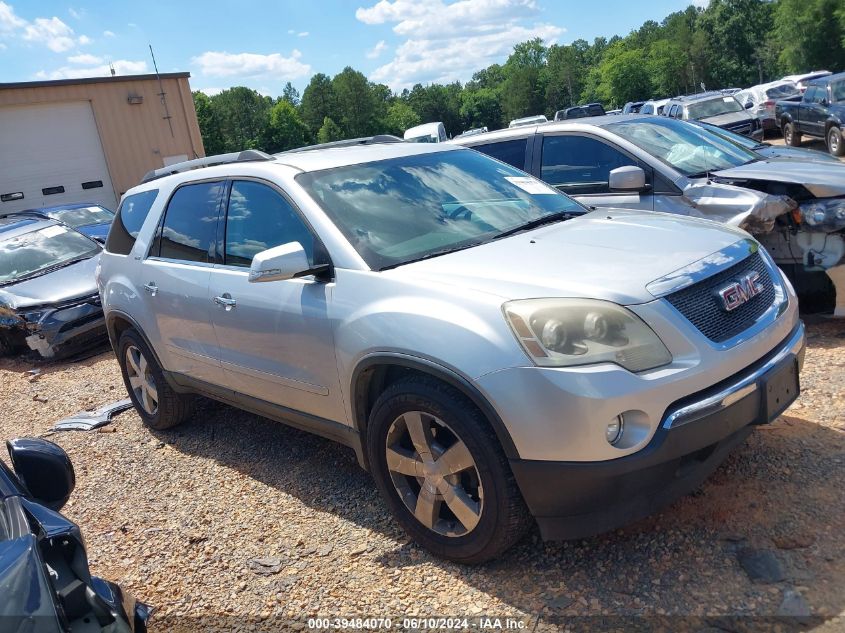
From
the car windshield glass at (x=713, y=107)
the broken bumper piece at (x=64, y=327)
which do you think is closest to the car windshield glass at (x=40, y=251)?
the broken bumper piece at (x=64, y=327)

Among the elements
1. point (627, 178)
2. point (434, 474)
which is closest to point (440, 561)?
point (434, 474)

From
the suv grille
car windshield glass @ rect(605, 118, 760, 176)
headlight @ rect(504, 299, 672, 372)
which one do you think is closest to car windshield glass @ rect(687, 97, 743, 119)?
car windshield glass @ rect(605, 118, 760, 176)

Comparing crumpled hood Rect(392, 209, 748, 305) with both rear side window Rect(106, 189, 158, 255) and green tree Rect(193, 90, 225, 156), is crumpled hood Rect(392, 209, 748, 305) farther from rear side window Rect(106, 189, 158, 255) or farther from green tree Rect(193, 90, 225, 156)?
green tree Rect(193, 90, 225, 156)

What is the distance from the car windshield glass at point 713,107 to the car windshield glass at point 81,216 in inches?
470

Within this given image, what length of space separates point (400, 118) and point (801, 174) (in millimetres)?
121947

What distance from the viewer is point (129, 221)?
529 centimetres

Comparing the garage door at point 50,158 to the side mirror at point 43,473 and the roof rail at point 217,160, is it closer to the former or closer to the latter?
the roof rail at point 217,160

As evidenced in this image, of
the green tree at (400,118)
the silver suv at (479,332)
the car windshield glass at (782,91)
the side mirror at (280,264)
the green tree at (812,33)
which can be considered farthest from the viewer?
the green tree at (400,118)

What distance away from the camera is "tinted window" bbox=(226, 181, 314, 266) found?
369 cm

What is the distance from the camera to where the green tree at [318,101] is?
4370 inches

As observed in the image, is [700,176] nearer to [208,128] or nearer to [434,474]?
[434,474]

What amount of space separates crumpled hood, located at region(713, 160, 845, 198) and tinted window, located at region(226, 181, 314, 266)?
347 centimetres

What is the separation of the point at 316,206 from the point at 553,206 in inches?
52.7

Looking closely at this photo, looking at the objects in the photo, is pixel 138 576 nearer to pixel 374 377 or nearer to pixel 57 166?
pixel 374 377
